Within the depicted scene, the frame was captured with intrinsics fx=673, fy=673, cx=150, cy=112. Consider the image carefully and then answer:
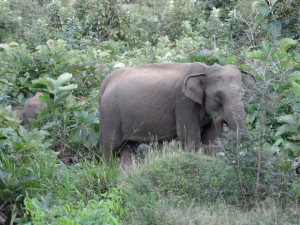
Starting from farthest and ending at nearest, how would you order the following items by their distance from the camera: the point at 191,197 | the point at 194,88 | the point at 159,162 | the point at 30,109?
the point at 30,109 < the point at 194,88 < the point at 159,162 < the point at 191,197

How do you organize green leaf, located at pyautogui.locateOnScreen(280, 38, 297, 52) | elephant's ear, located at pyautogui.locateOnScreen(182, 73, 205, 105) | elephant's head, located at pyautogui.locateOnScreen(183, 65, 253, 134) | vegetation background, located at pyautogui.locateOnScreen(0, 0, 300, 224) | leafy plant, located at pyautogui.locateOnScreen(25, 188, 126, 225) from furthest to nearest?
green leaf, located at pyautogui.locateOnScreen(280, 38, 297, 52) < elephant's ear, located at pyautogui.locateOnScreen(182, 73, 205, 105) < elephant's head, located at pyautogui.locateOnScreen(183, 65, 253, 134) < vegetation background, located at pyautogui.locateOnScreen(0, 0, 300, 224) < leafy plant, located at pyautogui.locateOnScreen(25, 188, 126, 225)

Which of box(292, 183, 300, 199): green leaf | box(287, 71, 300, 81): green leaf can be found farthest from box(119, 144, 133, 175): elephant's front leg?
box(292, 183, 300, 199): green leaf

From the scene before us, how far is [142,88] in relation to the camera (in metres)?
9.34

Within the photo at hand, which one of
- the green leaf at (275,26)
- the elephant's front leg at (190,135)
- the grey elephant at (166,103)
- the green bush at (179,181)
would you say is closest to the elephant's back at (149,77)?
the grey elephant at (166,103)

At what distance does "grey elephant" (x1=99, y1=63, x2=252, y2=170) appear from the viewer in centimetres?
851

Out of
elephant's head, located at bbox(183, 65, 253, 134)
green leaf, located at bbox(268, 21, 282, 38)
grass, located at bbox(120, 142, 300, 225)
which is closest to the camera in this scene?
grass, located at bbox(120, 142, 300, 225)

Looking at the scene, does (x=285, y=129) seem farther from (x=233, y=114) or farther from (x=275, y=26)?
(x=275, y=26)

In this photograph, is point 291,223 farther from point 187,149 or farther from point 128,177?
point 187,149

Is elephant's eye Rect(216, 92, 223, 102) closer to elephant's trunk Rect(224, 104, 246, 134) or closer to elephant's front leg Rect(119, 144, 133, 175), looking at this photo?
elephant's trunk Rect(224, 104, 246, 134)

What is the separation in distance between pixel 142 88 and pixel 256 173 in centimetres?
301

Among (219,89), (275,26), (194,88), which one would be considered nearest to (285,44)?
(275,26)

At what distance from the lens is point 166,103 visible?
9.12 m

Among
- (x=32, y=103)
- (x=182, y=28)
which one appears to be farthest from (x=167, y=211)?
(x=182, y=28)

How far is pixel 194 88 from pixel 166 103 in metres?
0.62
